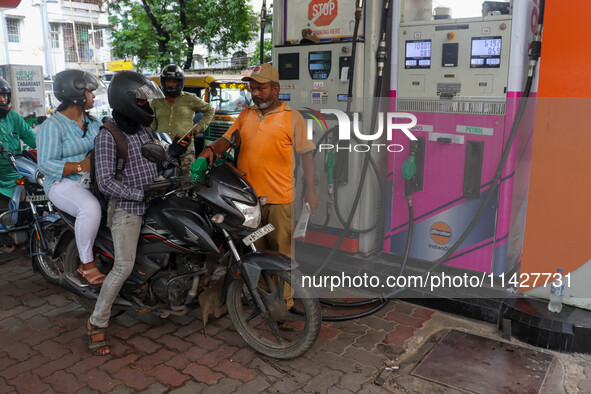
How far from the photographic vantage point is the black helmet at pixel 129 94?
10.7ft

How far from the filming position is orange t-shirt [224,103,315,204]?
354 centimetres

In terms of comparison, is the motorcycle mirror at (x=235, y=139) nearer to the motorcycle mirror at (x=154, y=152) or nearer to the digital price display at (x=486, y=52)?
the motorcycle mirror at (x=154, y=152)

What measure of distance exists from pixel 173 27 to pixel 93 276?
13.1m

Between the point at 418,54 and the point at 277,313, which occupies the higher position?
the point at 418,54

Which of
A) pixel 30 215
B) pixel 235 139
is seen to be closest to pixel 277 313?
pixel 235 139

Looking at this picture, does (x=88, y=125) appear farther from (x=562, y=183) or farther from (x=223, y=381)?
(x=562, y=183)

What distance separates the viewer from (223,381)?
3164 millimetres

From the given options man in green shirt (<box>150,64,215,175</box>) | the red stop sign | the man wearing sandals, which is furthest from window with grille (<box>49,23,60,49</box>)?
the man wearing sandals

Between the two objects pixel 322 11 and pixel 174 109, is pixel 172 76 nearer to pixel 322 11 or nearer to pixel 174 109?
pixel 174 109

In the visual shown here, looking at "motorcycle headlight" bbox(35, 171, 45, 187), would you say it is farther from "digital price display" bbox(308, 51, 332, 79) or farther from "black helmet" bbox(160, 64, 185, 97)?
"digital price display" bbox(308, 51, 332, 79)

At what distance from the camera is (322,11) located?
461 centimetres

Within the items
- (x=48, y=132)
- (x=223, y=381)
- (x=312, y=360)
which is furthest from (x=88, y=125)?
(x=312, y=360)

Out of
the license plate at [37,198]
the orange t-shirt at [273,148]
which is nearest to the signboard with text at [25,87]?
the license plate at [37,198]

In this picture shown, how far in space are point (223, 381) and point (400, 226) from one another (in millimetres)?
2099
